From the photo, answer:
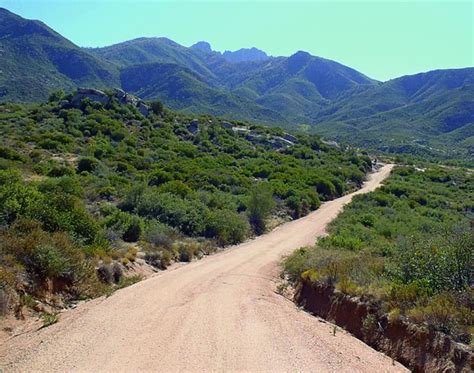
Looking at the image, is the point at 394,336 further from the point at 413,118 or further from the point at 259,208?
the point at 413,118

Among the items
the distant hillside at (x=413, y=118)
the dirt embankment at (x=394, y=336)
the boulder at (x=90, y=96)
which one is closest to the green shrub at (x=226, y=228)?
the dirt embankment at (x=394, y=336)

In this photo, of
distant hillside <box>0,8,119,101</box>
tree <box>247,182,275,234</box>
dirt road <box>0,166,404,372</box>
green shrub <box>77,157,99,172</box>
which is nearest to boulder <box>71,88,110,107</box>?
green shrub <box>77,157,99,172</box>

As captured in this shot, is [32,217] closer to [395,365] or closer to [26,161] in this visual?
[395,365]

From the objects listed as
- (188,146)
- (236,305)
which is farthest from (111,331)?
(188,146)

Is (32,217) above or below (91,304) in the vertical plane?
above

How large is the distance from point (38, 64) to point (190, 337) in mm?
134444

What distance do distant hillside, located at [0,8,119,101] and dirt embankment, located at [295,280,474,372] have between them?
320ft

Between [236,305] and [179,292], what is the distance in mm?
2106

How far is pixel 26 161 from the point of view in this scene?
3053 cm

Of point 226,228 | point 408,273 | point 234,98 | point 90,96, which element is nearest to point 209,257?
point 226,228

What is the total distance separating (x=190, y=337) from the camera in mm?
8945

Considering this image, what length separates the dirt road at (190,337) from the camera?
7.82 meters

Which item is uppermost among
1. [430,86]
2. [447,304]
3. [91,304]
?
[430,86]

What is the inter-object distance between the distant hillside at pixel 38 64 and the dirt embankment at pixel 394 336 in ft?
320
